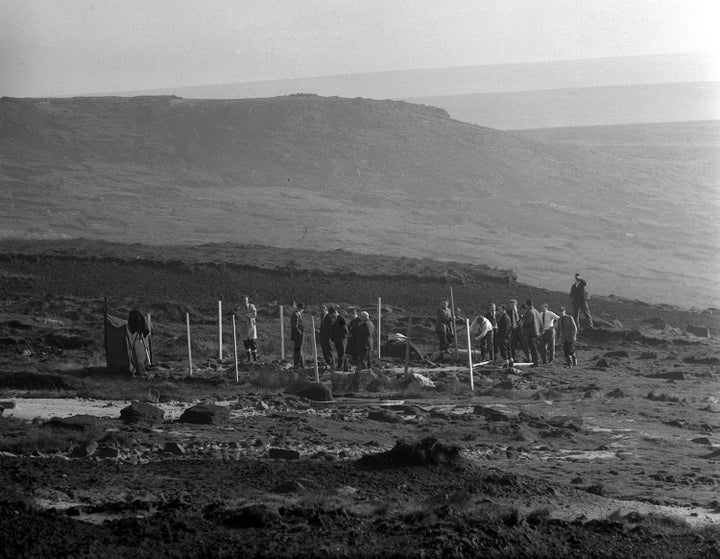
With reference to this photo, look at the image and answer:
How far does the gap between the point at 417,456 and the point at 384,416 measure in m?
4.93

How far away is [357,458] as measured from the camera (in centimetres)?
1673

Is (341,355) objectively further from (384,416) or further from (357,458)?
(357,458)

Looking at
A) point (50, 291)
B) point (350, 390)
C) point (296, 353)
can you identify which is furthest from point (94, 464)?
point (50, 291)

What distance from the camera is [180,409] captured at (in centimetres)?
2041

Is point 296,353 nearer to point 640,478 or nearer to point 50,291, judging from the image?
point 640,478

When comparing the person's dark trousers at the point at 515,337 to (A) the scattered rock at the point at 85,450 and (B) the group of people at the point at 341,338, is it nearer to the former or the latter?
(B) the group of people at the point at 341,338

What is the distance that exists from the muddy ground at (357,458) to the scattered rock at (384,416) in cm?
5

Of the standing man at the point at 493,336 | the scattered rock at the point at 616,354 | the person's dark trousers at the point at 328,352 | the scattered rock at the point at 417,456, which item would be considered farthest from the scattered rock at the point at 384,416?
the scattered rock at the point at 616,354

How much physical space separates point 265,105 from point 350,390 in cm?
9062

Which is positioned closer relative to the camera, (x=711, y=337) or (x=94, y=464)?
(x=94, y=464)

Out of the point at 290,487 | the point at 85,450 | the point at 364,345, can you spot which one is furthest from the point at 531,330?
the point at 290,487

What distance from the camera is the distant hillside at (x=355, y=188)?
74.9 metres

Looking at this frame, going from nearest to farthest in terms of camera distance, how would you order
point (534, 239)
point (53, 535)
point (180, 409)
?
point (53, 535) → point (180, 409) → point (534, 239)

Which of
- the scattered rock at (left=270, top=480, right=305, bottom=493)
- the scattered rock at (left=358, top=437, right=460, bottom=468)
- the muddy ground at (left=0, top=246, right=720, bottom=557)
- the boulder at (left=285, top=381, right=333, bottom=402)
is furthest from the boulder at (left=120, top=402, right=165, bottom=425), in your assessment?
the scattered rock at (left=270, top=480, right=305, bottom=493)
